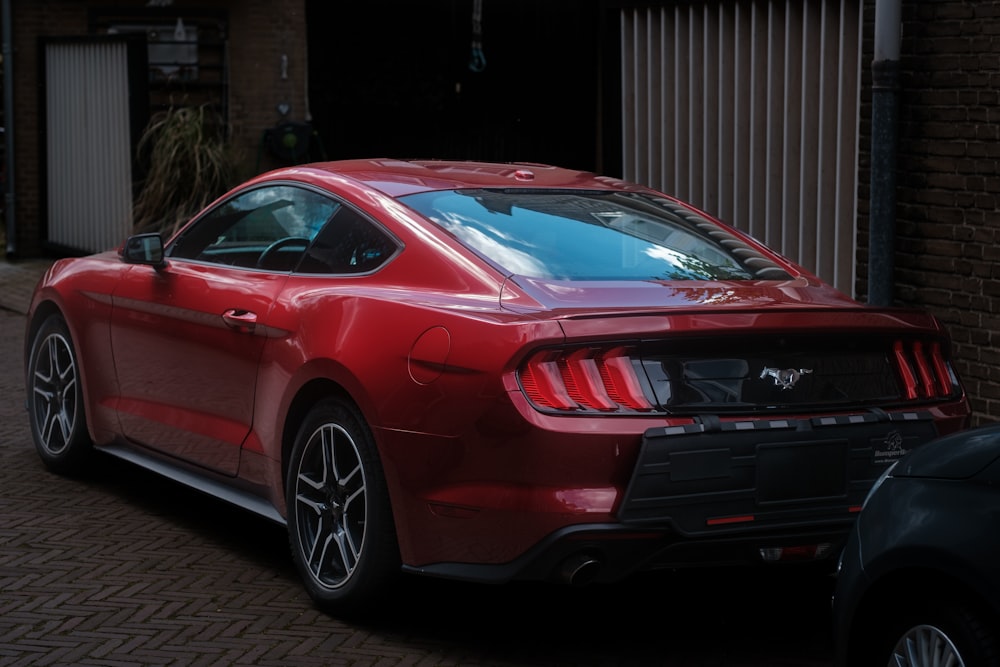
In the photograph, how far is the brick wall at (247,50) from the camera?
17000mm

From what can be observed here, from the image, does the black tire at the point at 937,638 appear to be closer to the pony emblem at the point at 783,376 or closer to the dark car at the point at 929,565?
the dark car at the point at 929,565

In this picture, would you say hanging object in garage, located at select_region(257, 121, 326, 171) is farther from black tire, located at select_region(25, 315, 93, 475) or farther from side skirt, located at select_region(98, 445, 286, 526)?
side skirt, located at select_region(98, 445, 286, 526)

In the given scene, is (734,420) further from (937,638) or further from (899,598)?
(937,638)

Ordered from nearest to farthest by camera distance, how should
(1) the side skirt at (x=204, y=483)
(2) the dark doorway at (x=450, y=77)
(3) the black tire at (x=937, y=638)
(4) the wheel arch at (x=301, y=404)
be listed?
(3) the black tire at (x=937, y=638), (4) the wheel arch at (x=301, y=404), (1) the side skirt at (x=204, y=483), (2) the dark doorway at (x=450, y=77)

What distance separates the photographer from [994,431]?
143 inches

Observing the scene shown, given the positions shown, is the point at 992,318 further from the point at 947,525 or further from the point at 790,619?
the point at 947,525

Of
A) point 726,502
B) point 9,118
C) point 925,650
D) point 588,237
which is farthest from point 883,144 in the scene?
point 9,118

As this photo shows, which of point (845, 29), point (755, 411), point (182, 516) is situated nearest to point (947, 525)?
point (755, 411)

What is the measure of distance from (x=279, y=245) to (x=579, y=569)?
6.96ft

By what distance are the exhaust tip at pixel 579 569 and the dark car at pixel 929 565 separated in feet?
2.75

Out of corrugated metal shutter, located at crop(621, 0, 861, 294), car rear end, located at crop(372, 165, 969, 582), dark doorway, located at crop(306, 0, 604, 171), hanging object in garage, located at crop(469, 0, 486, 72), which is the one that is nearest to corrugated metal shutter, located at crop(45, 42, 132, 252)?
dark doorway, located at crop(306, 0, 604, 171)

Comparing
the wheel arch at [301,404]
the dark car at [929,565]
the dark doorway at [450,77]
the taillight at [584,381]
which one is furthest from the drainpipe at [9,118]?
the dark car at [929,565]

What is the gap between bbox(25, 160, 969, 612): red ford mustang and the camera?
444 cm

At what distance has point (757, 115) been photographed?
32.4 ft
